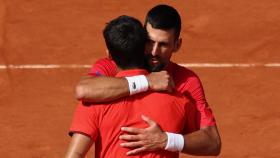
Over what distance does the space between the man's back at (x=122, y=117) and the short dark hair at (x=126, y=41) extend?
0.75 ft

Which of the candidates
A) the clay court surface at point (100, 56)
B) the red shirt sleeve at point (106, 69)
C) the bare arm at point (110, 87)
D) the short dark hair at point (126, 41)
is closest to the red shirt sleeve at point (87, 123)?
the bare arm at point (110, 87)

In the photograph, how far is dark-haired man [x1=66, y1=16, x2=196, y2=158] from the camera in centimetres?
484

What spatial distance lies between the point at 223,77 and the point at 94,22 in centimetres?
273

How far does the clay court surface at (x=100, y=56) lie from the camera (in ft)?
35.2

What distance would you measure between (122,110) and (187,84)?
885mm

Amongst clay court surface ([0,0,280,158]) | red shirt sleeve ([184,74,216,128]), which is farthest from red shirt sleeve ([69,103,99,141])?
clay court surface ([0,0,280,158])

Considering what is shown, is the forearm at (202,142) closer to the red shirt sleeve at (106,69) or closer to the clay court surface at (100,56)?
the red shirt sleeve at (106,69)

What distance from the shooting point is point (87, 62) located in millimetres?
12617

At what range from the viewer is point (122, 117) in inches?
191

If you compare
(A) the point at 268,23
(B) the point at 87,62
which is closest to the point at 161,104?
(B) the point at 87,62

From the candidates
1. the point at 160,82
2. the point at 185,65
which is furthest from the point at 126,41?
the point at 185,65

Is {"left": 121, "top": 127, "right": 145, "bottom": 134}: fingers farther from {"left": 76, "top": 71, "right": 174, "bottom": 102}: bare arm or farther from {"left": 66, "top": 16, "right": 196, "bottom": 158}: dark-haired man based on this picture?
{"left": 76, "top": 71, "right": 174, "bottom": 102}: bare arm

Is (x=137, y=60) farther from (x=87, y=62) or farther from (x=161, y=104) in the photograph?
(x=87, y=62)

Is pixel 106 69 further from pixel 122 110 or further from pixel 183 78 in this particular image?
pixel 122 110
